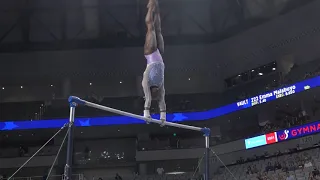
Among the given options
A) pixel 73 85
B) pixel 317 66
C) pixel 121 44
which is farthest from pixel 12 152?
A: pixel 317 66

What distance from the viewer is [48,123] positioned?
28.7 metres

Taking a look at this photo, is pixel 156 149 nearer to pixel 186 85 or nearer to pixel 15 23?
pixel 186 85

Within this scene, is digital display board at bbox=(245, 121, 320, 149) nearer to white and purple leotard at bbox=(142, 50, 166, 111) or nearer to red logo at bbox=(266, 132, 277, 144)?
red logo at bbox=(266, 132, 277, 144)

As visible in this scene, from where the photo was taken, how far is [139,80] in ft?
103

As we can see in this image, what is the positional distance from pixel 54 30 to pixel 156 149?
11.3 metres

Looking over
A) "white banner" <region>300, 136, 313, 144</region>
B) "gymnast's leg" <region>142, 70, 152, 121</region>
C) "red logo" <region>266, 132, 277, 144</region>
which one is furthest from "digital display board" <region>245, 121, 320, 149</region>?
"gymnast's leg" <region>142, 70, 152, 121</region>

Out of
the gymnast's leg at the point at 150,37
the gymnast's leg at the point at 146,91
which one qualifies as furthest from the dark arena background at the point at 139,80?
the gymnast's leg at the point at 150,37

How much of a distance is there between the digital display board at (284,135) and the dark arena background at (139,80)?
172 mm

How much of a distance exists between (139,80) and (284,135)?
1199 centimetres

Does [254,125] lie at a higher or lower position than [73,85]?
lower

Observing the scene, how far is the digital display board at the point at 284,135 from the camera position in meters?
22.8

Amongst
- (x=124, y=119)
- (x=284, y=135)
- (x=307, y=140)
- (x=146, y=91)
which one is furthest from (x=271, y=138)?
(x=146, y=91)

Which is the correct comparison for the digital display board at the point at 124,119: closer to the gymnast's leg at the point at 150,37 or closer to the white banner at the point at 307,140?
the white banner at the point at 307,140

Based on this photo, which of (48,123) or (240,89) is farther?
(240,89)
